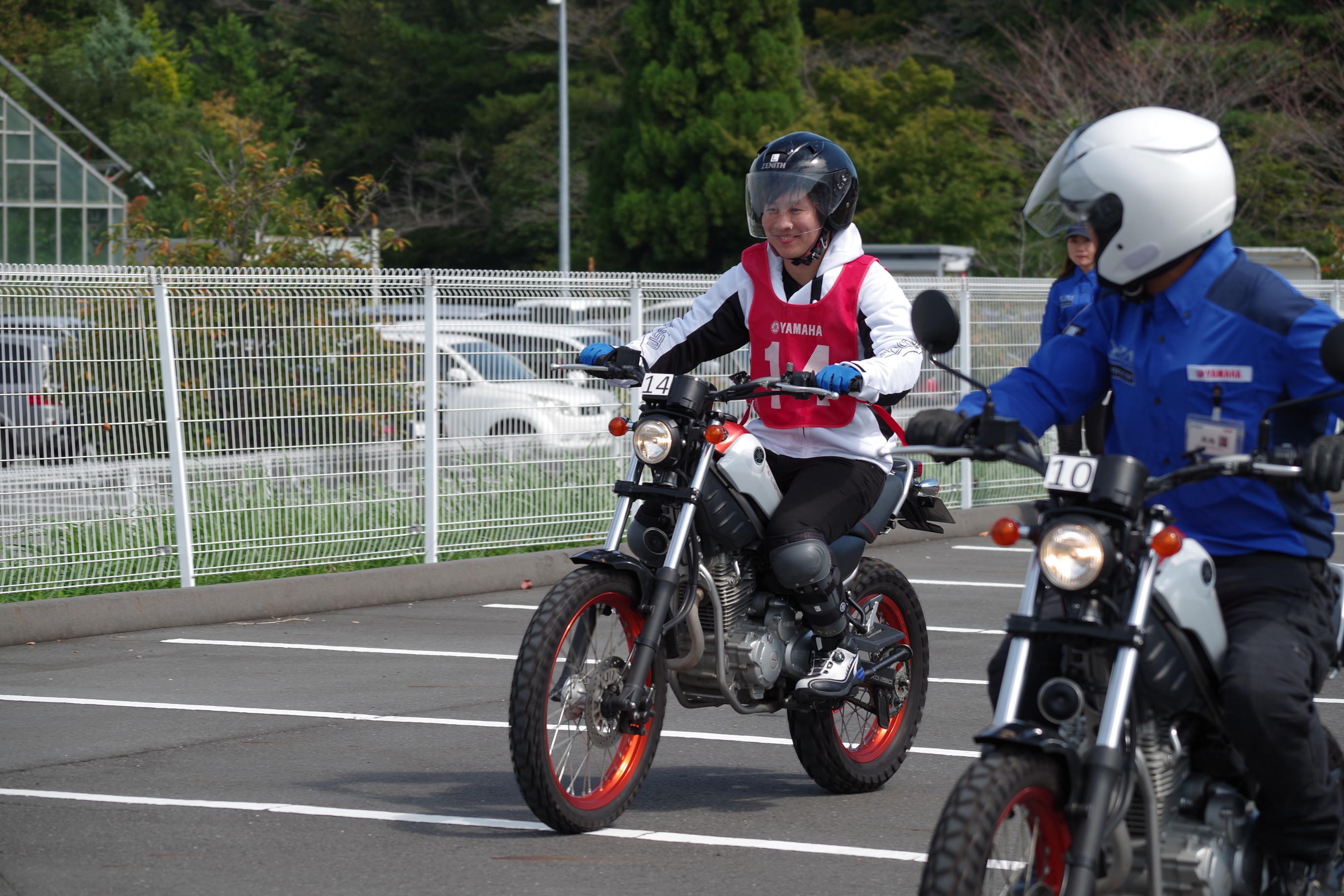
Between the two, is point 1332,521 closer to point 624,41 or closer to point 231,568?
point 231,568

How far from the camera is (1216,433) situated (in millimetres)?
3619

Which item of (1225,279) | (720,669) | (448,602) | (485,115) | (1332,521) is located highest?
(485,115)

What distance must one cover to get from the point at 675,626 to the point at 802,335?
107 centimetres

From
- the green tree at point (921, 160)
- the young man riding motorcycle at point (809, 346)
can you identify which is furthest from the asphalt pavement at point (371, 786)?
the green tree at point (921, 160)

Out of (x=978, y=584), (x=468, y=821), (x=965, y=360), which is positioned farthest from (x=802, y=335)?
(x=965, y=360)

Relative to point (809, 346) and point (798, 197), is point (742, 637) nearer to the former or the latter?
point (809, 346)

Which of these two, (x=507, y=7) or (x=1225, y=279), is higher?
(x=507, y=7)

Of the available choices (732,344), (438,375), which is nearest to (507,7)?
(438,375)

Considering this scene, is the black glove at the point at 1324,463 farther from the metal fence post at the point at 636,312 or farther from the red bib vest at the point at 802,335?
the metal fence post at the point at 636,312

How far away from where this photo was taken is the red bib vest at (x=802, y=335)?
559 centimetres

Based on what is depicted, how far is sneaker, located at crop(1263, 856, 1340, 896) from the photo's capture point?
3.50 metres

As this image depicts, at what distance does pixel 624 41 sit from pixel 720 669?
37595 millimetres

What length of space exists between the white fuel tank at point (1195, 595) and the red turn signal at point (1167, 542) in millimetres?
117

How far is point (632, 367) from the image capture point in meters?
5.48
